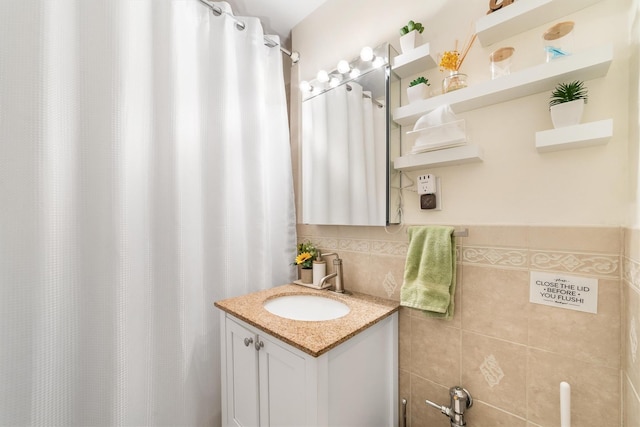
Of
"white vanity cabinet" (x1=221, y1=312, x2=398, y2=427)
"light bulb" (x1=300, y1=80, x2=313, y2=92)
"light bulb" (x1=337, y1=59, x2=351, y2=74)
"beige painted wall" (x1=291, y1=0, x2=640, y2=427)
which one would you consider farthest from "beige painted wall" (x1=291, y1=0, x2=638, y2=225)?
"white vanity cabinet" (x1=221, y1=312, x2=398, y2=427)

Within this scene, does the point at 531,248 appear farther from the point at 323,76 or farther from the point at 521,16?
the point at 323,76

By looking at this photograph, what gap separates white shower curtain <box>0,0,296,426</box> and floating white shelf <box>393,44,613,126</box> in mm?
948

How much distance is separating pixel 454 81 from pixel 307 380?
1.15 m

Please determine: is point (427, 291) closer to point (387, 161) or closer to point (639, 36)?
point (387, 161)

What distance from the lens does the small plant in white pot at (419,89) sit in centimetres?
107

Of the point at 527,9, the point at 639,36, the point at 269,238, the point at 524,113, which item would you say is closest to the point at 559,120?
the point at 524,113

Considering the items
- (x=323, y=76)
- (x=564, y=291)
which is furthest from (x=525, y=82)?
(x=323, y=76)

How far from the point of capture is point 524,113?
889 mm

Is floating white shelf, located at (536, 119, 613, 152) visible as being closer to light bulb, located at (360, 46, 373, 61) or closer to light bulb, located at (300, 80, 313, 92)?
light bulb, located at (360, 46, 373, 61)

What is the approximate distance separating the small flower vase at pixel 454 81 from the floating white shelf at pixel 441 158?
0.75ft

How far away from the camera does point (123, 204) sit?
3.36ft

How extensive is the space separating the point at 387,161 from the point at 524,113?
49cm

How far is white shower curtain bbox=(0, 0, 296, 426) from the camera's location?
86 centimetres

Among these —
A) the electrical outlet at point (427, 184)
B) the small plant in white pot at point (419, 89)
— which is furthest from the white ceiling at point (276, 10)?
the electrical outlet at point (427, 184)
